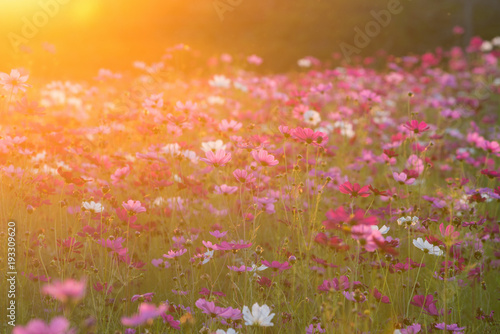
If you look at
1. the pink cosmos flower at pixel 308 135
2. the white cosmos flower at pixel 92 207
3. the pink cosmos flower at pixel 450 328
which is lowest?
the pink cosmos flower at pixel 450 328

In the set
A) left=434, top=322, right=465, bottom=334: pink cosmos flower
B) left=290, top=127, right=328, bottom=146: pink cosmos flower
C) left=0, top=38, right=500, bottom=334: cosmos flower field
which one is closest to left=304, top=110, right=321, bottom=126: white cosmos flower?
left=0, top=38, right=500, bottom=334: cosmos flower field

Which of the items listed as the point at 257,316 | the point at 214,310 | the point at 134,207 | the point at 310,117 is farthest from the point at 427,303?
the point at 310,117

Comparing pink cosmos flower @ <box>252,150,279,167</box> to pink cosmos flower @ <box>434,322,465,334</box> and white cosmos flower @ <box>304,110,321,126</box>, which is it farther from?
white cosmos flower @ <box>304,110,321,126</box>

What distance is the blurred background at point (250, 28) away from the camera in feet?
31.2

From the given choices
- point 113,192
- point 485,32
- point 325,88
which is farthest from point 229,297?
point 485,32

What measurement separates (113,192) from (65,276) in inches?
28.2

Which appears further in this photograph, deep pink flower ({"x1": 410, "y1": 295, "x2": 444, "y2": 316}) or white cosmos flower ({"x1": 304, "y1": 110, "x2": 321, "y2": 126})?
white cosmos flower ({"x1": 304, "y1": 110, "x2": 321, "y2": 126})

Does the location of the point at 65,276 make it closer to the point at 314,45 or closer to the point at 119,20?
the point at 119,20

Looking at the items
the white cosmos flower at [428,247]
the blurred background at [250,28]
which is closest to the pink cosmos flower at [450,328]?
Answer: the white cosmos flower at [428,247]

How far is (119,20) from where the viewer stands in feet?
34.5

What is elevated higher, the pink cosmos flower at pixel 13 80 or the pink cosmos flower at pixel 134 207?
the pink cosmos flower at pixel 13 80

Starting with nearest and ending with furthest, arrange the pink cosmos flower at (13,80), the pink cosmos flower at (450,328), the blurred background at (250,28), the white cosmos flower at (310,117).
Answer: the pink cosmos flower at (450,328), the pink cosmos flower at (13,80), the white cosmos flower at (310,117), the blurred background at (250,28)

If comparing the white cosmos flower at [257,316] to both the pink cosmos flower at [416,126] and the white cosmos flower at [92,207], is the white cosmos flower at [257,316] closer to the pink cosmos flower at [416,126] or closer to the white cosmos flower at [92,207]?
the white cosmos flower at [92,207]

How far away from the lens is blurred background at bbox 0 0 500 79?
9.51 metres
